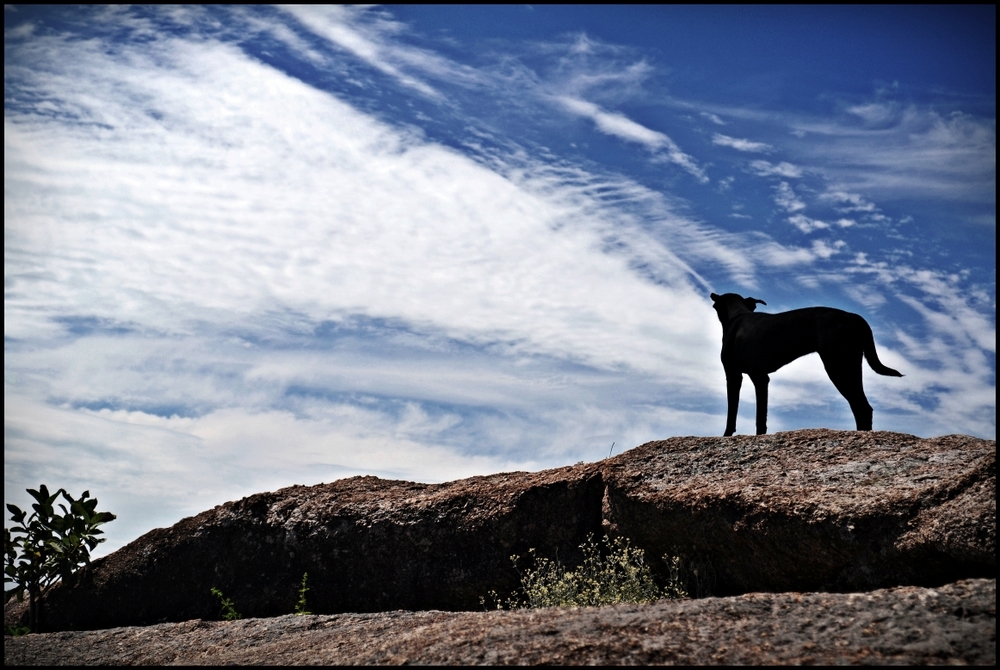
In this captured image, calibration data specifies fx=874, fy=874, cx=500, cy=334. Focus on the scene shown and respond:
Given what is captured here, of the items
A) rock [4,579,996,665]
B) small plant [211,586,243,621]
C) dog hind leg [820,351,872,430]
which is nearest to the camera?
rock [4,579,996,665]

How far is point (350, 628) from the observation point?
6.85 meters

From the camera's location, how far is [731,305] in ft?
35.7

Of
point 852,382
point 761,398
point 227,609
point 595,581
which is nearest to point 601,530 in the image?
point 595,581

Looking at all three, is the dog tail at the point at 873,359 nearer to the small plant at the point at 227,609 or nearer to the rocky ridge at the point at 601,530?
the rocky ridge at the point at 601,530

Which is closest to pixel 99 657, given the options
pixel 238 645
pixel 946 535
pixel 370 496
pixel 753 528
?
pixel 238 645

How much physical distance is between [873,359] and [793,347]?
2.72 feet

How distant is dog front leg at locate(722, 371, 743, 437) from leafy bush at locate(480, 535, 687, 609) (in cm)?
268

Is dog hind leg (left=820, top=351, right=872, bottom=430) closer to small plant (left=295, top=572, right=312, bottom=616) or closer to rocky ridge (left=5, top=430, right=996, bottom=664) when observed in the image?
rocky ridge (left=5, top=430, right=996, bottom=664)

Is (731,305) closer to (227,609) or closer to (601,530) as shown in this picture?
(601,530)

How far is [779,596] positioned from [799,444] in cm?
259

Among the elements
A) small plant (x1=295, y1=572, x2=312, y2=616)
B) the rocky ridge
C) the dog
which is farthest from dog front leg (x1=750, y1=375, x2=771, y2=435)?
small plant (x1=295, y1=572, x2=312, y2=616)

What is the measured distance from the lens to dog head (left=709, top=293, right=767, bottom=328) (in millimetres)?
10789

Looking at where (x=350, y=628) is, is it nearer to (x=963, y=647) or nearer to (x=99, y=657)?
(x=99, y=657)

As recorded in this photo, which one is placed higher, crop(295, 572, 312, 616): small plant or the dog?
the dog
